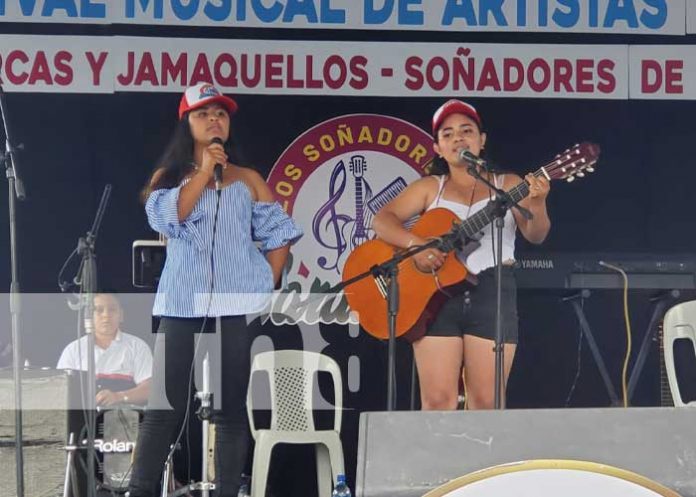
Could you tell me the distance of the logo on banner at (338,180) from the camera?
5.85 meters

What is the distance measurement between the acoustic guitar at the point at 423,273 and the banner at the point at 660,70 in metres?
0.77

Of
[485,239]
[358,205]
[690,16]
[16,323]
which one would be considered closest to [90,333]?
[16,323]

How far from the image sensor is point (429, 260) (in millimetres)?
5043

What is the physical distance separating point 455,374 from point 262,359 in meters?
0.98

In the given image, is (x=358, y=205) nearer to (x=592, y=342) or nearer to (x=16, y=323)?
(x=592, y=342)

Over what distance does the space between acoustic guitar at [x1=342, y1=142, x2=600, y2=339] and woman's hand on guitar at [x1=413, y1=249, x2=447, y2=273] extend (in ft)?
0.07

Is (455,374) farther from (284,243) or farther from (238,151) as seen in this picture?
(238,151)

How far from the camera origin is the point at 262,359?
559 centimetres

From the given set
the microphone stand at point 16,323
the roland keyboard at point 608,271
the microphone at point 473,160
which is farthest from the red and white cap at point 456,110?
the microphone stand at point 16,323

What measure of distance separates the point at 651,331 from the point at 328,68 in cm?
197

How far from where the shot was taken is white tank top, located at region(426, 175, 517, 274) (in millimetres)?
5094

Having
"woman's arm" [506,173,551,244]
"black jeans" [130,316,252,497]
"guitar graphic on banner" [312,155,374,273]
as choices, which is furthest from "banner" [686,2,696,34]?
"black jeans" [130,316,252,497]

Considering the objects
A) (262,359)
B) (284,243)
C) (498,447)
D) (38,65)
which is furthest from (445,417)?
(38,65)

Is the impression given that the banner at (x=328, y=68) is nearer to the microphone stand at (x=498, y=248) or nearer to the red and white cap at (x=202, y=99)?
the red and white cap at (x=202, y=99)
